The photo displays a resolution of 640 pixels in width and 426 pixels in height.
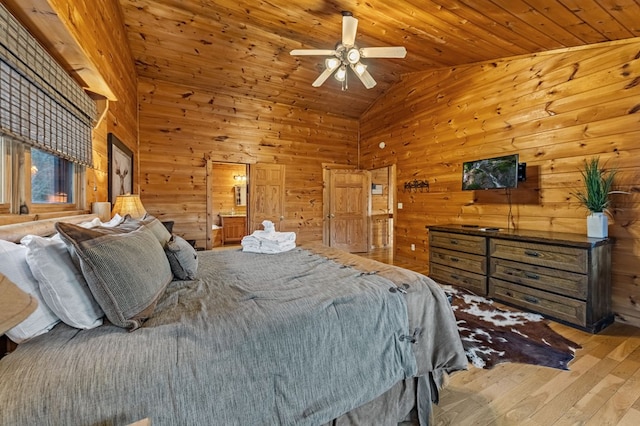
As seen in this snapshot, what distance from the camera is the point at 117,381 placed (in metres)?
0.81

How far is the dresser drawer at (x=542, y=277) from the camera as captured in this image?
8.51 ft

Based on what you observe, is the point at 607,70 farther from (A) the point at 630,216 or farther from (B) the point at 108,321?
(B) the point at 108,321

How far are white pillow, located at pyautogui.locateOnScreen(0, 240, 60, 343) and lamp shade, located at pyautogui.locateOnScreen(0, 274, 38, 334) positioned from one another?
25 centimetres

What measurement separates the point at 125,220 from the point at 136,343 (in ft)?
4.07

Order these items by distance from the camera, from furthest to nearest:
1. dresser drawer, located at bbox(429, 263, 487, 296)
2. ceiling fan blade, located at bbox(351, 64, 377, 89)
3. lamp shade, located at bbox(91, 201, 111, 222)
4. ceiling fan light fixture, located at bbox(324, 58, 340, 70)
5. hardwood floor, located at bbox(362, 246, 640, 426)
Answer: dresser drawer, located at bbox(429, 263, 487, 296) < ceiling fan blade, located at bbox(351, 64, 377, 89) < ceiling fan light fixture, located at bbox(324, 58, 340, 70) < lamp shade, located at bbox(91, 201, 111, 222) < hardwood floor, located at bbox(362, 246, 640, 426)

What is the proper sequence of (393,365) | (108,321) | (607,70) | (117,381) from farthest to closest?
(607,70), (393,365), (108,321), (117,381)

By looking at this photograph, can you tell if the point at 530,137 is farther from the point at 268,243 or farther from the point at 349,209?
the point at 349,209

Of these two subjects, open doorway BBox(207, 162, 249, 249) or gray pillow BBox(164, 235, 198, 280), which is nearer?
gray pillow BBox(164, 235, 198, 280)

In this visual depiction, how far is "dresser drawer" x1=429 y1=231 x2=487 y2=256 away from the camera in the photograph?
135 inches

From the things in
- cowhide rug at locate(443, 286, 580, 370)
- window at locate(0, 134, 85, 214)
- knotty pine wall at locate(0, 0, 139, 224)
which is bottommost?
cowhide rug at locate(443, 286, 580, 370)

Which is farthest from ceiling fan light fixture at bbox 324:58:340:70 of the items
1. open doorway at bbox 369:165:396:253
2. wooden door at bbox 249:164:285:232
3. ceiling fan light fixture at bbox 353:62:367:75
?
open doorway at bbox 369:165:396:253

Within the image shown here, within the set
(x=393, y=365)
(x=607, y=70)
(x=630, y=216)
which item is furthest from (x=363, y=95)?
(x=393, y=365)

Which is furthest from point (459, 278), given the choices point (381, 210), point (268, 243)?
point (381, 210)

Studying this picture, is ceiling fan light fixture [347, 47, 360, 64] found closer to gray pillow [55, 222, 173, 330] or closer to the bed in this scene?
the bed
